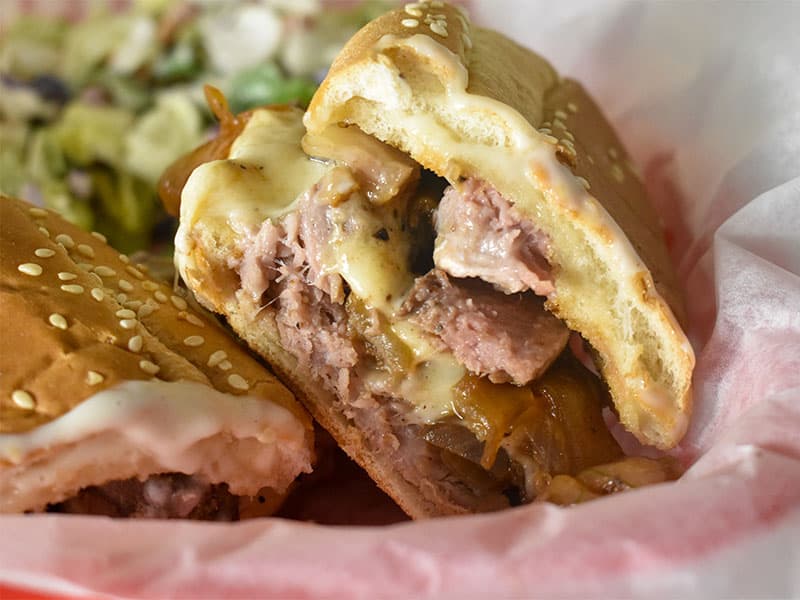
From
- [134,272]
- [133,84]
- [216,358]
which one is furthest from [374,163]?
[133,84]

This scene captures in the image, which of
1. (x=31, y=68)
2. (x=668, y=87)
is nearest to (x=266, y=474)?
(x=668, y=87)

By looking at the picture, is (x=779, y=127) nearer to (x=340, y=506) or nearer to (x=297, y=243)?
(x=297, y=243)

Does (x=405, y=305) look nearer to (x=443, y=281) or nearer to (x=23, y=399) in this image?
(x=443, y=281)

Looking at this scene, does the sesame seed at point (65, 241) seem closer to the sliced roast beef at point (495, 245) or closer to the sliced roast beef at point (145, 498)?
the sliced roast beef at point (145, 498)

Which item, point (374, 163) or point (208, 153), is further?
point (208, 153)

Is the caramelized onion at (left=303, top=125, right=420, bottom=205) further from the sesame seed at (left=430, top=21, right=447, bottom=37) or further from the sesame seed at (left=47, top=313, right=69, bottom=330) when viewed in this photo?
the sesame seed at (left=47, top=313, right=69, bottom=330)

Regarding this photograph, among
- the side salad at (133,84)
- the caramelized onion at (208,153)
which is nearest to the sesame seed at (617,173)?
the caramelized onion at (208,153)

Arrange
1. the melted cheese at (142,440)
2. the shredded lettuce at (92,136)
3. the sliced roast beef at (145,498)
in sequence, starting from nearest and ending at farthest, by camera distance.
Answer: the melted cheese at (142,440) → the sliced roast beef at (145,498) → the shredded lettuce at (92,136)

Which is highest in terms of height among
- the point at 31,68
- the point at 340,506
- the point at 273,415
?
the point at 273,415
